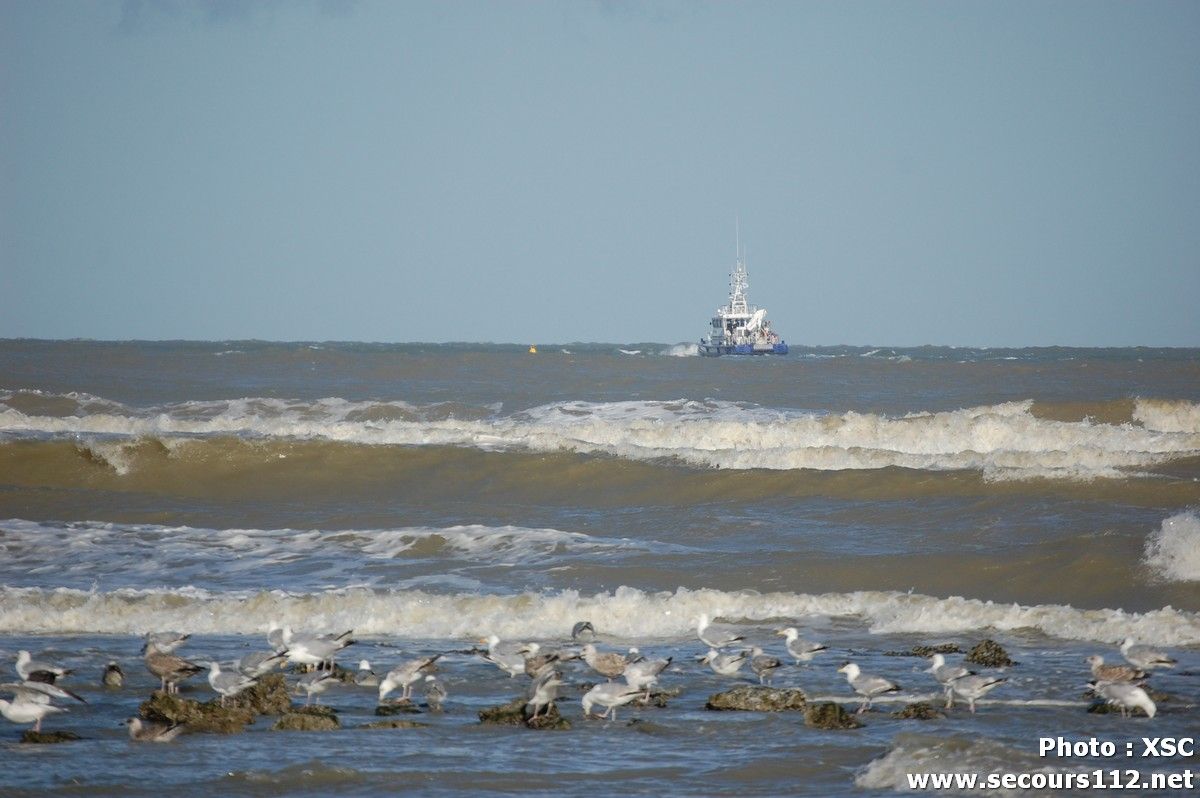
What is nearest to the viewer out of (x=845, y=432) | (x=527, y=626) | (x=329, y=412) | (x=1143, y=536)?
(x=527, y=626)

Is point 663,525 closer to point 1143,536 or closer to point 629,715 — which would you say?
point 1143,536

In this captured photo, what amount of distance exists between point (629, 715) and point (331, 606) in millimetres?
4277

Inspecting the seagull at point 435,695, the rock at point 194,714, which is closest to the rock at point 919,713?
the seagull at point 435,695

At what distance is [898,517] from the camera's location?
632 inches

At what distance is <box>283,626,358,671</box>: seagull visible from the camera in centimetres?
863

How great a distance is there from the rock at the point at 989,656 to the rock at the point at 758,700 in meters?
1.62

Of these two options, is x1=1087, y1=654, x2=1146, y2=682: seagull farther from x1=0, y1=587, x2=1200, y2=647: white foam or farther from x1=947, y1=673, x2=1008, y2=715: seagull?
x1=0, y1=587, x2=1200, y2=647: white foam

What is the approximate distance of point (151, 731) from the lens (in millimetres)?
7023

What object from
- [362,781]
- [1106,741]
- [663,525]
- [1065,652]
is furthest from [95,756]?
[663,525]

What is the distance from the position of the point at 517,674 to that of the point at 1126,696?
378 centimetres

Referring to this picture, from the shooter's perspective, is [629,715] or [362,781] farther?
[629,715]

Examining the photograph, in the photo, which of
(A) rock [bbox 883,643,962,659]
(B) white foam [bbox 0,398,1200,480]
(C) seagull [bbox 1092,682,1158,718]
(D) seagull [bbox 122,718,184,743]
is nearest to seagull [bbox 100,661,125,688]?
(D) seagull [bbox 122,718,184,743]

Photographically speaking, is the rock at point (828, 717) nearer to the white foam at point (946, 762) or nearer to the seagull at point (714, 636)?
the white foam at point (946, 762)

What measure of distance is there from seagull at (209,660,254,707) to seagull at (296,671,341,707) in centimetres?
40
